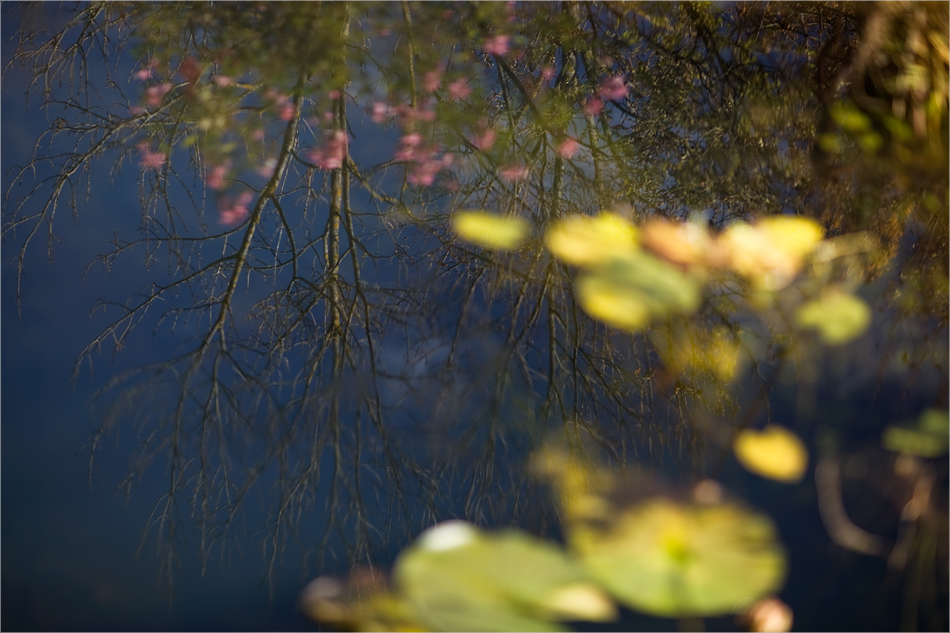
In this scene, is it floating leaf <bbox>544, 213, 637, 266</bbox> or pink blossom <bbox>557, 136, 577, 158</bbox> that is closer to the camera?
floating leaf <bbox>544, 213, 637, 266</bbox>

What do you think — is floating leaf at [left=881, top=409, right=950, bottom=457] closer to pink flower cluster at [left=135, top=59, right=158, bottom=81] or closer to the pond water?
the pond water

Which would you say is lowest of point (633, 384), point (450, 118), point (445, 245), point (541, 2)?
point (633, 384)

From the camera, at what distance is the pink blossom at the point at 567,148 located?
1180 millimetres

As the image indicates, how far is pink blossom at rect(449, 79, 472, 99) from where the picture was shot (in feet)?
4.04

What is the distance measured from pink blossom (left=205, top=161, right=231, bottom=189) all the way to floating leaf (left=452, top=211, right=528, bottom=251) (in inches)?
20.5

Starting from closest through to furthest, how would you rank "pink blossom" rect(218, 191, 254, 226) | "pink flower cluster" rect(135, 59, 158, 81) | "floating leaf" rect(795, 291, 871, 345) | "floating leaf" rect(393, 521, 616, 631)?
"floating leaf" rect(393, 521, 616, 631) → "floating leaf" rect(795, 291, 871, 345) → "pink blossom" rect(218, 191, 254, 226) → "pink flower cluster" rect(135, 59, 158, 81)

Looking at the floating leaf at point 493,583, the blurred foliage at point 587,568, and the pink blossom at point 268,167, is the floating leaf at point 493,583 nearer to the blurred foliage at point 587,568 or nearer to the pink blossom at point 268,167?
the blurred foliage at point 587,568

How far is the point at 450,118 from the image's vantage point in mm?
1214

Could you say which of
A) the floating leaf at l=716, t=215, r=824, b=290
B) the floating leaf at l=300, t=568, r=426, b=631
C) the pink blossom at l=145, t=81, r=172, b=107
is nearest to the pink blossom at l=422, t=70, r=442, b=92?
the pink blossom at l=145, t=81, r=172, b=107

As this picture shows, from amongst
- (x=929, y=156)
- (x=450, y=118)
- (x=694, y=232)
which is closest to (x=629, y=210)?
(x=694, y=232)

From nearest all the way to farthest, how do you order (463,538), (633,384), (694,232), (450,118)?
1. (463,538)
2. (633,384)
3. (694,232)
4. (450,118)

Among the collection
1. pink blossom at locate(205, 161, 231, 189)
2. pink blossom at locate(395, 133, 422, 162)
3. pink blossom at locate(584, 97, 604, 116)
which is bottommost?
pink blossom at locate(205, 161, 231, 189)

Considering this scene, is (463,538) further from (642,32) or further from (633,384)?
(642,32)

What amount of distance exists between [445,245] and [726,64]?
2.73 ft
